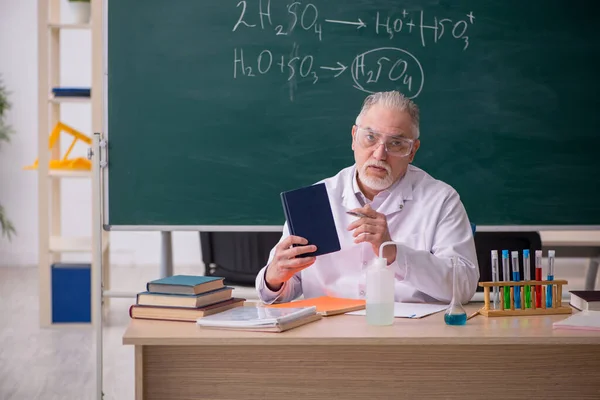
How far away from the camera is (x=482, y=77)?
3.31m

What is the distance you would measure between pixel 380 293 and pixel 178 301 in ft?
1.43

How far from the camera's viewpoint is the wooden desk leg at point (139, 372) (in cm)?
160

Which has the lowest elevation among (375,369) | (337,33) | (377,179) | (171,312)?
(375,369)

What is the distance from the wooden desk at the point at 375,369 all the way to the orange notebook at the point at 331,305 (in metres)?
0.18

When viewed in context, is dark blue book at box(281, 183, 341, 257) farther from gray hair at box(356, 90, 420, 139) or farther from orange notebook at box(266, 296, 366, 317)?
gray hair at box(356, 90, 420, 139)

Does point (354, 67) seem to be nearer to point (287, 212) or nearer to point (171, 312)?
point (287, 212)

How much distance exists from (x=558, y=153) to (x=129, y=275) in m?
4.41

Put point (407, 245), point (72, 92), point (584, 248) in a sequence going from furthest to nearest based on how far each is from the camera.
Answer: point (72, 92) → point (584, 248) → point (407, 245)

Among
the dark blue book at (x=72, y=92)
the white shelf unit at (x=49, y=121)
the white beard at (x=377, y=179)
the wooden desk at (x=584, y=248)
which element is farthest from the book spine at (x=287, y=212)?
the dark blue book at (x=72, y=92)

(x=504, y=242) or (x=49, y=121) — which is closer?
(x=504, y=242)

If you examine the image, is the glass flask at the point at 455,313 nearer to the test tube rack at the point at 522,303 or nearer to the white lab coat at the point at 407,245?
the test tube rack at the point at 522,303

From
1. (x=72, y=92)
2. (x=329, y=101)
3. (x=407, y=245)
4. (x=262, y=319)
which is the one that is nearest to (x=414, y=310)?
(x=407, y=245)

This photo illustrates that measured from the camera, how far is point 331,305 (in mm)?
1928

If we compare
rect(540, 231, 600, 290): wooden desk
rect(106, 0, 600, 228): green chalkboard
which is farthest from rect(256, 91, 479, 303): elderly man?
rect(540, 231, 600, 290): wooden desk
